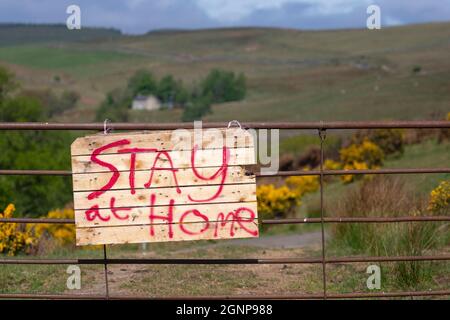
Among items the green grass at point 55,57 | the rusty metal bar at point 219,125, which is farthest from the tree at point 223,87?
the rusty metal bar at point 219,125

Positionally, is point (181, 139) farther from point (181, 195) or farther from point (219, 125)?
point (181, 195)

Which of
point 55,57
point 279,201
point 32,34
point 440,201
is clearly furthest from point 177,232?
point 32,34

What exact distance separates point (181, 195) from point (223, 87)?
348 ft

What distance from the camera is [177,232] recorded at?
20.7 feet

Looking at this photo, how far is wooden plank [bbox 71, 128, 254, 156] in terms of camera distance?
623 cm

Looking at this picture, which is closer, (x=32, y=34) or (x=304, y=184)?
(x=304, y=184)

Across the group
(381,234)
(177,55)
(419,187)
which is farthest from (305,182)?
(177,55)

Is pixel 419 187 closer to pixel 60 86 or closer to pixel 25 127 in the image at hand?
pixel 25 127

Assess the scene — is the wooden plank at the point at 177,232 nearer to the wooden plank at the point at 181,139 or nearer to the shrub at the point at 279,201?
the wooden plank at the point at 181,139

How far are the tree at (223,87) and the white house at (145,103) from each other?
7.07 m

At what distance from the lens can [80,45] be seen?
15812 cm

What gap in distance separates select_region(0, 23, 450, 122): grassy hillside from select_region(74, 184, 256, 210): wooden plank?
6093cm

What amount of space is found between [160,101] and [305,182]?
8391 cm

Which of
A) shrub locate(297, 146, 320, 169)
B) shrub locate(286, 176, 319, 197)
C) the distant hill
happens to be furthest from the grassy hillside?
shrub locate(286, 176, 319, 197)
